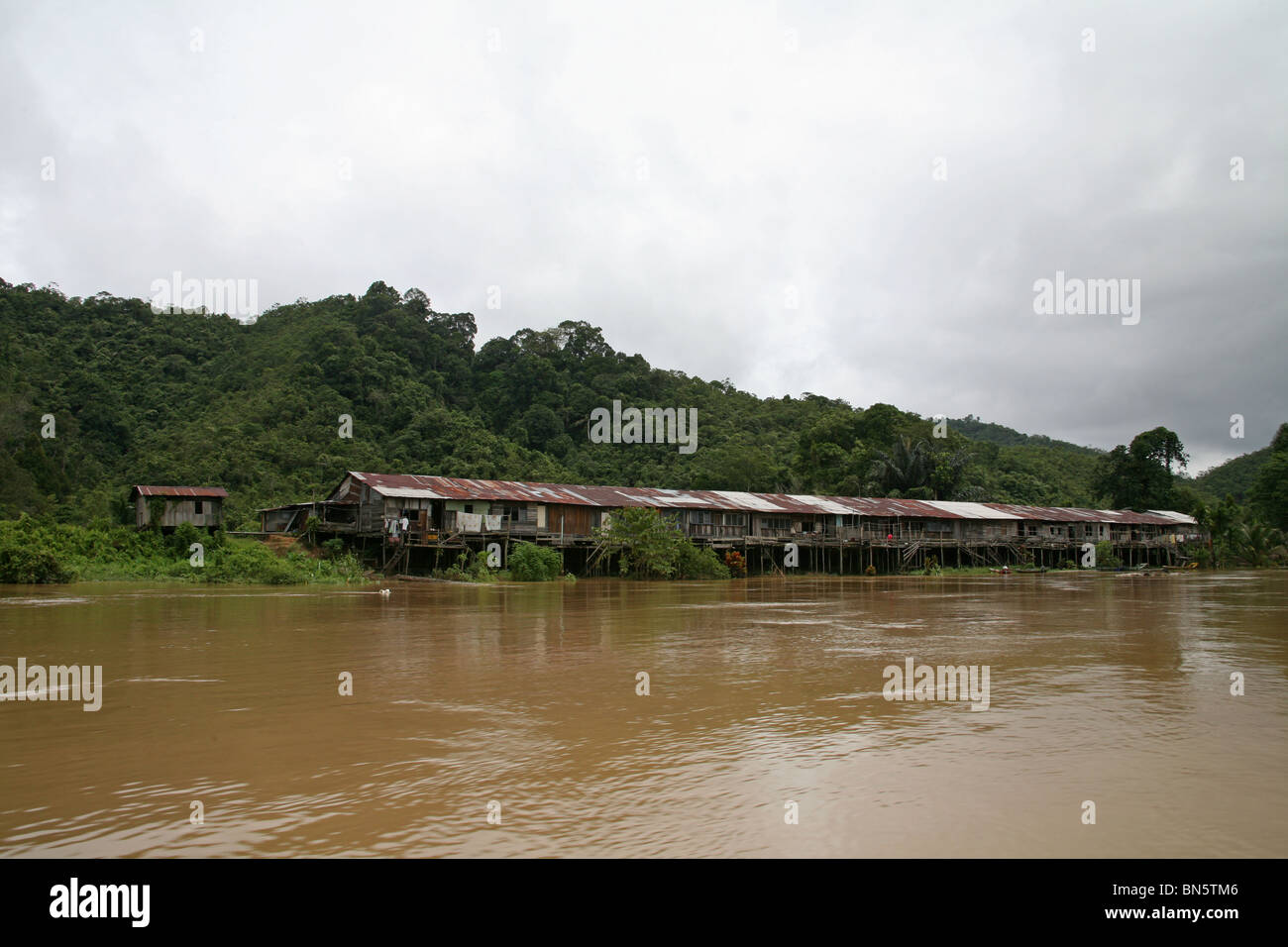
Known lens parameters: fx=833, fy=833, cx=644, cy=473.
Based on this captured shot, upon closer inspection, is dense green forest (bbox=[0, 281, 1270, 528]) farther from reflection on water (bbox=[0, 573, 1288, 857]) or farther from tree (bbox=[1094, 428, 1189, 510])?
reflection on water (bbox=[0, 573, 1288, 857])

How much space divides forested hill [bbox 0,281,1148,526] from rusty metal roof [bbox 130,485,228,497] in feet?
9.65

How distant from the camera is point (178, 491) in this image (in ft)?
113

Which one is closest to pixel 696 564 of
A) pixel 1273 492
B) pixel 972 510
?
pixel 972 510

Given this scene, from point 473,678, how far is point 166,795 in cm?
481

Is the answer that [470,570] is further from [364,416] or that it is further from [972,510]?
[972,510]

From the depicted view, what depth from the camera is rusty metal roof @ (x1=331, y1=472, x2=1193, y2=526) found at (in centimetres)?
3544

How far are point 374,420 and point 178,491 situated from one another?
20562mm

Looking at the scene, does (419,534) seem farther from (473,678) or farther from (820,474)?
(820,474)

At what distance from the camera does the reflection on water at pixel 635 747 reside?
5016 mm

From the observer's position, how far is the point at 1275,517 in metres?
59.2
